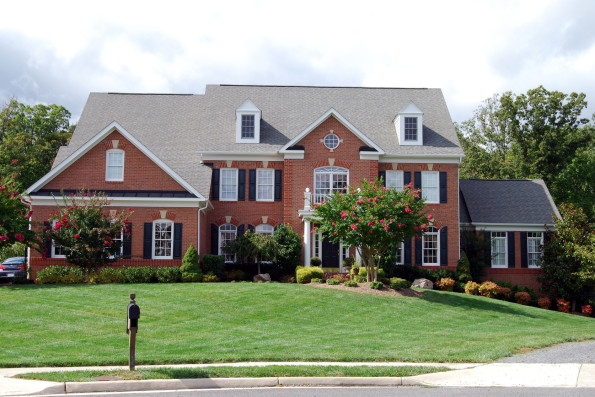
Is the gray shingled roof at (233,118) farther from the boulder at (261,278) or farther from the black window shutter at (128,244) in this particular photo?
the boulder at (261,278)

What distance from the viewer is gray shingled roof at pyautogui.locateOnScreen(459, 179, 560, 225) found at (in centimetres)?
3350

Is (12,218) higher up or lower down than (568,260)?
higher up

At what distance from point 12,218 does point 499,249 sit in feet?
78.1

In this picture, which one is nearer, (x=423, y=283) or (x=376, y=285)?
(x=376, y=285)

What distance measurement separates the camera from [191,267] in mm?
27016

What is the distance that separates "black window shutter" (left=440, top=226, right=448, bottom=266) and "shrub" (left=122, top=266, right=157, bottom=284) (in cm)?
1455

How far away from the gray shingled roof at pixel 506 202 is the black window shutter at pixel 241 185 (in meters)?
11.9

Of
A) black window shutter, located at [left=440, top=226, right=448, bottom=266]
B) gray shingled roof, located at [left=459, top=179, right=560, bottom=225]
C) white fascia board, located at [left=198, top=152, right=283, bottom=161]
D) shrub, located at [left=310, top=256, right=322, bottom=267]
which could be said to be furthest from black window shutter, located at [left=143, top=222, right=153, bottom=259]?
gray shingled roof, located at [left=459, top=179, right=560, bottom=225]

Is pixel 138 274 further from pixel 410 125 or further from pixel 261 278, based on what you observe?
pixel 410 125

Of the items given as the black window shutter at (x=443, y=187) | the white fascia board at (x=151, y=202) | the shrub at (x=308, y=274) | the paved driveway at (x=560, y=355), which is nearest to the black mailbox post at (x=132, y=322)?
the paved driveway at (x=560, y=355)

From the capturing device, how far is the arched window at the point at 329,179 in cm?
3180

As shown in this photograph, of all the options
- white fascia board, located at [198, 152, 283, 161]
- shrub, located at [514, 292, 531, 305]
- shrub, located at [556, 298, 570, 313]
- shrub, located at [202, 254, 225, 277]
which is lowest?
shrub, located at [556, 298, 570, 313]

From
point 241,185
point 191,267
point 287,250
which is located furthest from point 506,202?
point 191,267

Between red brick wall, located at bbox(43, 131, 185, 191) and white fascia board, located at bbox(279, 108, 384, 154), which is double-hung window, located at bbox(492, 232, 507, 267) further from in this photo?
red brick wall, located at bbox(43, 131, 185, 191)
